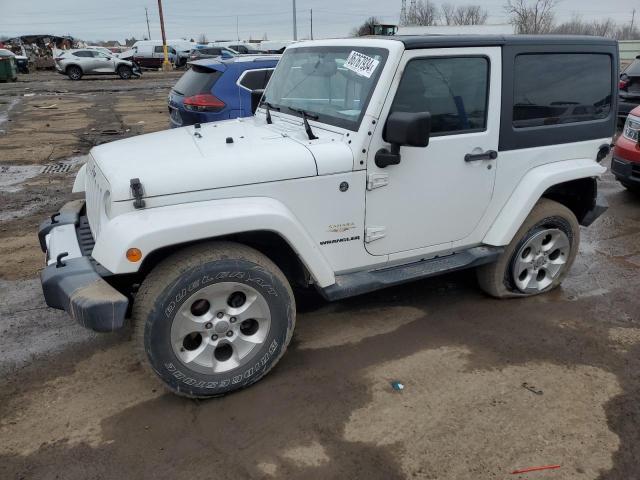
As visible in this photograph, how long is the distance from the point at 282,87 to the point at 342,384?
2262 mm

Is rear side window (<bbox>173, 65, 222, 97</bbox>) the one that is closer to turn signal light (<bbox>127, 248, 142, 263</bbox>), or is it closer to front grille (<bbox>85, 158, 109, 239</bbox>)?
front grille (<bbox>85, 158, 109, 239</bbox>)

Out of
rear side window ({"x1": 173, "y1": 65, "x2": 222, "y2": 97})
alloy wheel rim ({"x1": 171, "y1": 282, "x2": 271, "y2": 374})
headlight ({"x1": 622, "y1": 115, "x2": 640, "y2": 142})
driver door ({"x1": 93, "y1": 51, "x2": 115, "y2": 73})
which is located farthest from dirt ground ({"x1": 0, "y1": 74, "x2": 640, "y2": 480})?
driver door ({"x1": 93, "y1": 51, "x2": 115, "y2": 73})

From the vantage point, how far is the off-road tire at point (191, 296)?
2770 mm

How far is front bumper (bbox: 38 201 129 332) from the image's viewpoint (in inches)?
103

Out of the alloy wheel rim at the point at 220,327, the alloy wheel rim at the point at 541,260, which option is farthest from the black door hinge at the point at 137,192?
the alloy wheel rim at the point at 541,260

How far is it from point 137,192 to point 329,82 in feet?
5.21

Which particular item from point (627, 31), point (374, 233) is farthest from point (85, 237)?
point (627, 31)

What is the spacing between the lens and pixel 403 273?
11.8 ft

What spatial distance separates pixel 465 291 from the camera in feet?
14.9

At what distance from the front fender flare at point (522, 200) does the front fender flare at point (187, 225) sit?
164 cm

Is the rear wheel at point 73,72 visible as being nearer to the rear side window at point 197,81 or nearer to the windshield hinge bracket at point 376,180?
the rear side window at point 197,81

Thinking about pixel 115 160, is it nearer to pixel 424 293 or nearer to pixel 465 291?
pixel 424 293

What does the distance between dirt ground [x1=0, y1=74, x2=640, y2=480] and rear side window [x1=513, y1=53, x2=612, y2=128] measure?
4.89 ft

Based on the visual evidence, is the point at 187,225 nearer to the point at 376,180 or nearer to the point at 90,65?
the point at 376,180
